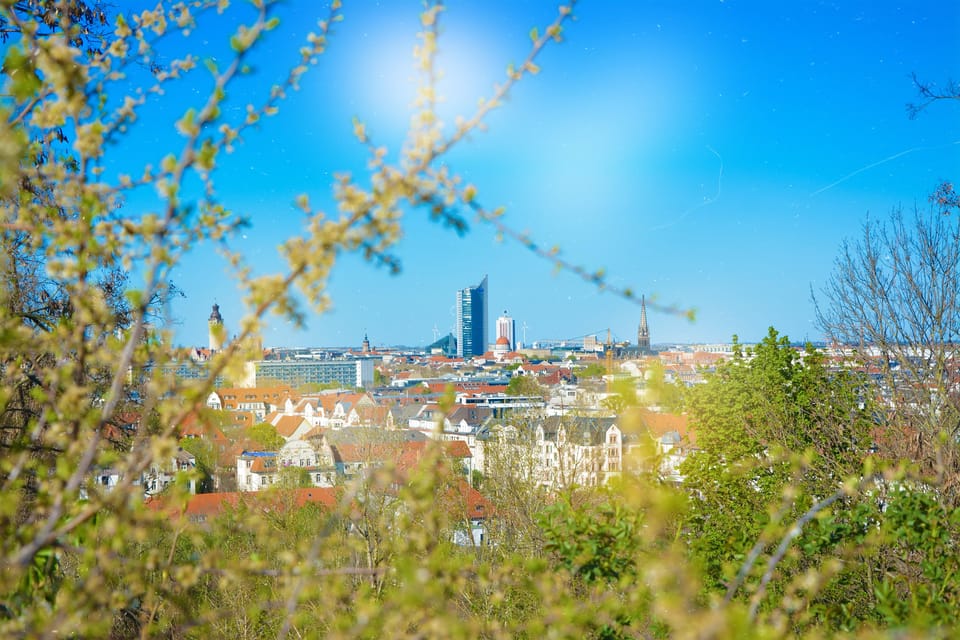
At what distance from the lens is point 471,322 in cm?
2777

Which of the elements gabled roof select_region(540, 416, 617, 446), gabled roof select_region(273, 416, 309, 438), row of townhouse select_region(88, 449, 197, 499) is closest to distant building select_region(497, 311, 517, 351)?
gabled roof select_region(273, 416, 309, 438)

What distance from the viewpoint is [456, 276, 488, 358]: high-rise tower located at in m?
26.5

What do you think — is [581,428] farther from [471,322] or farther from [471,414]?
[471,322]

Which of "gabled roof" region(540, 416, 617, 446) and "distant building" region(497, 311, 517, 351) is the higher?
"distant building" region(497, 311, 517, 351)

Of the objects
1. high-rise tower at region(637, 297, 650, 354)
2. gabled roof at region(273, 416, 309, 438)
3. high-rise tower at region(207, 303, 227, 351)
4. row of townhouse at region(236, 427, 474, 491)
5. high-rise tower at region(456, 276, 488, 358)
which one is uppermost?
high-rise tower at region(456, 276, 488, 358)

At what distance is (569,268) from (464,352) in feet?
84.3

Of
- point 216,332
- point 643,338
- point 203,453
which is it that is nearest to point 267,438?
point 643,338

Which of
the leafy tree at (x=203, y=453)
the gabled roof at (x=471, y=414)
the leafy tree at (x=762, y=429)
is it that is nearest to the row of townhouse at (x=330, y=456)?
the leafy tree at (x=203, y=453)

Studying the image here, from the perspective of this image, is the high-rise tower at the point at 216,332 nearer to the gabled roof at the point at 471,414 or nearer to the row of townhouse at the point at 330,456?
the row of townhouse at the point at 330,456

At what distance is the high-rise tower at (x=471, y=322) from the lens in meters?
26.5

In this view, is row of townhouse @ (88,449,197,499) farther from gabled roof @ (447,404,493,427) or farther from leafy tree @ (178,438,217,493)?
gabled roof @ (447,404,493,427)

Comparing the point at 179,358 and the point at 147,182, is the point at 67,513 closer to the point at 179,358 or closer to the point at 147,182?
the point at 179,358

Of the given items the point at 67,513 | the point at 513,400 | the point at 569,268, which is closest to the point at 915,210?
the point at 569,268

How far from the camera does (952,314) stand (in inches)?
243
